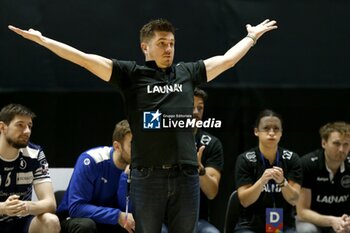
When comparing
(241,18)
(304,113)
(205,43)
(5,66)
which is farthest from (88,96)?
(304,113)

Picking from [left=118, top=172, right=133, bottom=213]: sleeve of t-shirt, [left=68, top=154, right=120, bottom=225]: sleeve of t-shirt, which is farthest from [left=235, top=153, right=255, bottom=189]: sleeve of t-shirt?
[left=68, top=154, right=120, bottom=225]: sleeve of t-shirt

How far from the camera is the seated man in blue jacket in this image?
4.79m

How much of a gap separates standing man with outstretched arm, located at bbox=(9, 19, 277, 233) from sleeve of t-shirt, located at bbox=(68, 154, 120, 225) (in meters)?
1.04

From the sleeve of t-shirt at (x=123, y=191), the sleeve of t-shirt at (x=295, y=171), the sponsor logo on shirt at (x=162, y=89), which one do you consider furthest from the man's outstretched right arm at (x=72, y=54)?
the sleeve of t-shirt at (x=295, y=171)

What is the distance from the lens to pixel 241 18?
5930 mm

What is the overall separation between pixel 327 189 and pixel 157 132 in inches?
90.3

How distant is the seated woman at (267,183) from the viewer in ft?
16.7

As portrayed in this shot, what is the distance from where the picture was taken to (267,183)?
5.25 metres

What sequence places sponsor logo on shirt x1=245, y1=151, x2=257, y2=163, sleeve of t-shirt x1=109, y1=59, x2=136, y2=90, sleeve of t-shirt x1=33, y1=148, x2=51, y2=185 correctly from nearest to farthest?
sleeve of t-shirt x1=109, y1=59, x2=136, y2=90 < sleeve of t-shirt x1=33, y1=148, x2=51, y2=185 < sponsor logo on shirt x1=245, y1=151, x2=257, y2=163

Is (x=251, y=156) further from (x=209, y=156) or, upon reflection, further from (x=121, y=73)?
(x=121, y=73)

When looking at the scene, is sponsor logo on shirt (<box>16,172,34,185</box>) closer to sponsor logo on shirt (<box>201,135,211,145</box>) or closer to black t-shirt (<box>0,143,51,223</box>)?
black t-shirt (<box>0,143,51,223</box>)

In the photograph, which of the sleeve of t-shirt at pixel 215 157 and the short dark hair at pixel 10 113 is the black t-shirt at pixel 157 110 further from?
the sleeve of t-shirt at pixel 215 157

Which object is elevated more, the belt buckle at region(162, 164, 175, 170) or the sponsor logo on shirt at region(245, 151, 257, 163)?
the sponsor logo on shirt at region(245, 151, 257, 163)

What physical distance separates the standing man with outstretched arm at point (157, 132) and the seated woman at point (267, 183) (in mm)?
1387
